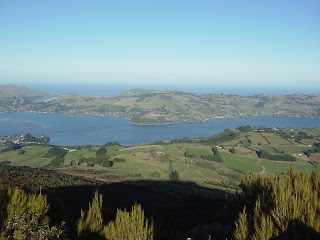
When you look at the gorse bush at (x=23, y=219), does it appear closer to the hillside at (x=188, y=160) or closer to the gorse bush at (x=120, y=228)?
the gorse bush at (x=120, y=228)

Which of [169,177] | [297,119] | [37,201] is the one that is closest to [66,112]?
[169,177]

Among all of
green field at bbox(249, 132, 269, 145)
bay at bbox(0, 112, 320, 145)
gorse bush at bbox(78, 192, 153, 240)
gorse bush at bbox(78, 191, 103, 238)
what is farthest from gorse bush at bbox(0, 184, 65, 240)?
bay at bbox(0, 112, 320, 145)

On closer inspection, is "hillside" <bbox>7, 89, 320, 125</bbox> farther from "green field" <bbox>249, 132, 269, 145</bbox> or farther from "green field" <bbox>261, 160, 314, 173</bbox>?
"green field" <bbox>261, 160, 314, 173</bbox>

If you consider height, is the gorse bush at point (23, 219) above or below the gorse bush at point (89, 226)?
above

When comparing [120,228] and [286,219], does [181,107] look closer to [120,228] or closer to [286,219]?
[286,219]

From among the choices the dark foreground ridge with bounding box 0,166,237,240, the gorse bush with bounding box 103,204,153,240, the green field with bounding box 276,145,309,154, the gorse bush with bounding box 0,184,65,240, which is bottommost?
the green field with bounding box 276,145,309,154

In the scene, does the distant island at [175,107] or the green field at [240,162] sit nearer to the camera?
the green field at [240,162]

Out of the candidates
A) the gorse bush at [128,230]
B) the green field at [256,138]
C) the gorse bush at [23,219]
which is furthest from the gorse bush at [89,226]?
the green field at [256,138]
